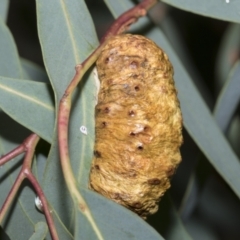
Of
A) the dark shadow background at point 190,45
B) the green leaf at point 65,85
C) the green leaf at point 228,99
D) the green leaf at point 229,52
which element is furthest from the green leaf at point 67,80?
the dark shadow background at point 190,45

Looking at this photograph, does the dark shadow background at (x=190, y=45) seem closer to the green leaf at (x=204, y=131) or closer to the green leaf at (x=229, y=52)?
the green leaf at (x=229, y=52)

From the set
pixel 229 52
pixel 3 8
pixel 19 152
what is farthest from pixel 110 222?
pixel 229 52

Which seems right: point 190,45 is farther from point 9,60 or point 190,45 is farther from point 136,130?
point 136,130

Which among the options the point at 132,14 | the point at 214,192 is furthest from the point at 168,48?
the point at 214,192

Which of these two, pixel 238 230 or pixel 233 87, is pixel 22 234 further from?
pixel 238 230

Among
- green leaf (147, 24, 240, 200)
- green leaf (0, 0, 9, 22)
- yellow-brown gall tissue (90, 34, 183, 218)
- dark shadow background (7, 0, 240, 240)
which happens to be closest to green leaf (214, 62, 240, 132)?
green leaf (147, 24, 240, 200)

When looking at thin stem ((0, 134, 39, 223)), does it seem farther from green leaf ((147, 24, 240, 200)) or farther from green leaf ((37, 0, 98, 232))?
green leaf ((147, 24, 240, 200))
